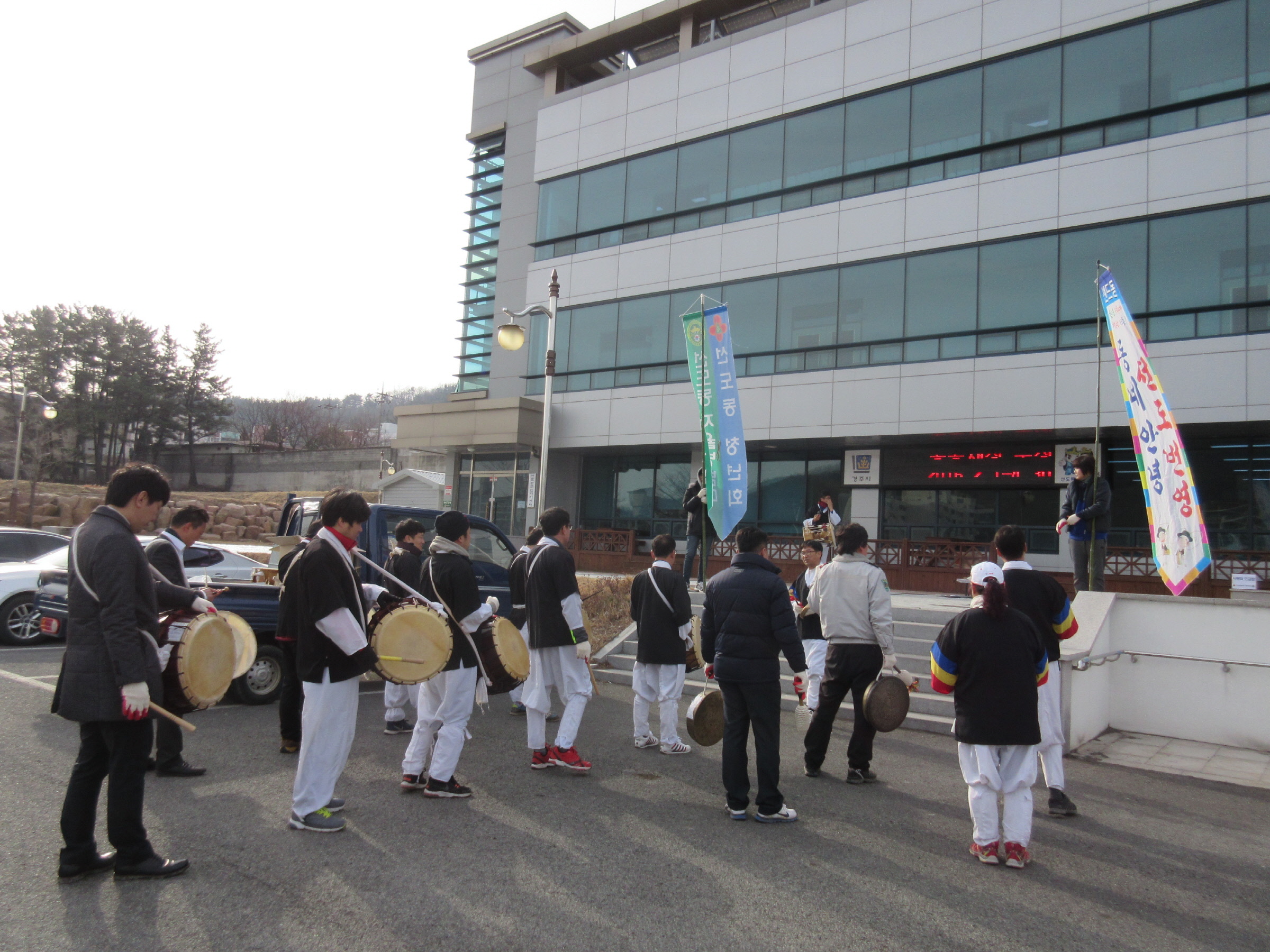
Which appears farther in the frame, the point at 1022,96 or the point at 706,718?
the point at 1022,96

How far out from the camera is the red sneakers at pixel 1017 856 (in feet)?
15.3

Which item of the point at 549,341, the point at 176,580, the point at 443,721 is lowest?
the point at 443,721

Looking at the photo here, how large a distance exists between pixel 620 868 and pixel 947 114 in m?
18.1

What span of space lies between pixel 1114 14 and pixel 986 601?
16695mm

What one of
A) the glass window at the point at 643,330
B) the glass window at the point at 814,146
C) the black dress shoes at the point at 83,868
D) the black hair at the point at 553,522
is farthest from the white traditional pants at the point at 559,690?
the glass window at the point at 814,146

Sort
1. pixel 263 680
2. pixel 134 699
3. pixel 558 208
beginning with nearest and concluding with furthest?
pixel 134 699
pixel 263 680
pixel 558 208

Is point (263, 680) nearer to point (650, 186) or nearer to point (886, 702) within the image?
point (886, 702)

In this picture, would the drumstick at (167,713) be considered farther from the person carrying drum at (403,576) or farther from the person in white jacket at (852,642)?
the person in white jacket at (852,642)

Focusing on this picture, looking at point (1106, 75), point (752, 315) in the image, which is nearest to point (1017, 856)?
point (752, 315)

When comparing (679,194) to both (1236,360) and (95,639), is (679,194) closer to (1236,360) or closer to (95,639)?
(1236,360)

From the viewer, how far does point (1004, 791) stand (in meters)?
4.74

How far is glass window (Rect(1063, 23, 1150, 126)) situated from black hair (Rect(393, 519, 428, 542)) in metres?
15.9

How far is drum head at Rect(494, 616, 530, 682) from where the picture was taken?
19.7ft

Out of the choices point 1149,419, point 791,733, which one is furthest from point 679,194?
point 791,733
